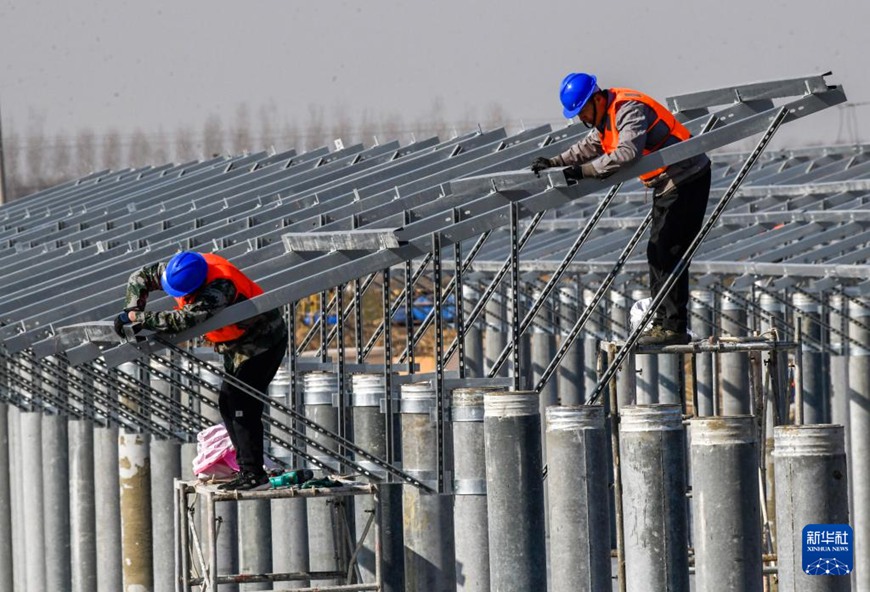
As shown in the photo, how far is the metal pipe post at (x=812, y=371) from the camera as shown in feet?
78.7

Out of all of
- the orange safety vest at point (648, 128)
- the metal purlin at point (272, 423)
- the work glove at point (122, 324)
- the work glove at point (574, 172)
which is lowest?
the metal purlin at point (272, 423)

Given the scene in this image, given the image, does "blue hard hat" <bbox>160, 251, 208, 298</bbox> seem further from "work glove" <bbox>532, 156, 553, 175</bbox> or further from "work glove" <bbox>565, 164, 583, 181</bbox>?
"work glove" <bbox>565, 164, 583, 181</bbox>

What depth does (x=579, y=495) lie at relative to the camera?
12.6 metres

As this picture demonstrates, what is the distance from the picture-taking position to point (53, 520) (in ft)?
74.8

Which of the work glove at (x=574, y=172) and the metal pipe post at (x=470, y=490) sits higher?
the work glove at (x=574, y=172)

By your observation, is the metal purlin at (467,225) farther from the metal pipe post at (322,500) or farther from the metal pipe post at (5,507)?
the metal pipe post at (5,507)

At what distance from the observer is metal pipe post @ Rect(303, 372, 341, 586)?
1589 centimetres

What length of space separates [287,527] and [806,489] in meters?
6.86

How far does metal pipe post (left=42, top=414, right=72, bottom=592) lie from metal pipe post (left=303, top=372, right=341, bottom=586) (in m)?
6.47

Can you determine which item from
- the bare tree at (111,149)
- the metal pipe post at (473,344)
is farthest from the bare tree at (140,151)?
the metal pipe post at (473,344)

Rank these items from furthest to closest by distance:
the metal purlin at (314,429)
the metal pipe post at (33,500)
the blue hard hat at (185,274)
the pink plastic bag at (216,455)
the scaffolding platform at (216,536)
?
the metal pipe post at (33,500), the pink plastic bag at (216,455), the scaffolding platform at (216,536), the metal purlin at (314,429), the blue hard hat at (185,274)

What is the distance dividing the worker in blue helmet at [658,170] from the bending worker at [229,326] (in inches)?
82.0

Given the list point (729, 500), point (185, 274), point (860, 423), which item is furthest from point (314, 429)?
point (860, 423)

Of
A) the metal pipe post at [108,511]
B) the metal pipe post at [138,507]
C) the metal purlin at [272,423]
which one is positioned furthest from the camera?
the metal pipe post at [108,511]
